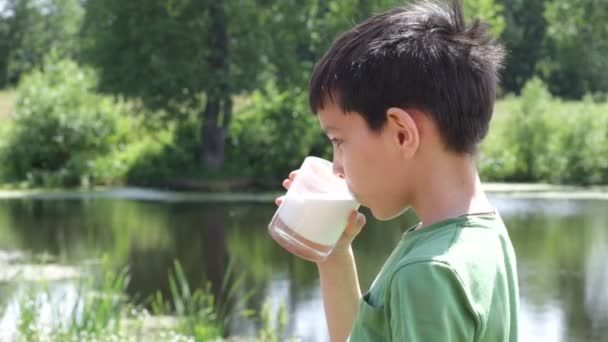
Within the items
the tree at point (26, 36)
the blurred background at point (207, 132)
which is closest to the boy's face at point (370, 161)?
the blurred background at point (207, 132)

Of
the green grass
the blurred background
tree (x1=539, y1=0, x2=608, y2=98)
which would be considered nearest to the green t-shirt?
the blurred background

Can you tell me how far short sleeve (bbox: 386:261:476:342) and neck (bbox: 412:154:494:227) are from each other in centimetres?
12

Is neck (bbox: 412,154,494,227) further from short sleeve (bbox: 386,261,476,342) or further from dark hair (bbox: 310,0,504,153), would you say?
short sleeve (bbox: 386,261,476,342)

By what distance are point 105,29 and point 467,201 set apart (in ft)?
43.4

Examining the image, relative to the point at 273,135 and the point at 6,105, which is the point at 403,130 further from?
the point at 6,105

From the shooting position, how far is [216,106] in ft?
46.2

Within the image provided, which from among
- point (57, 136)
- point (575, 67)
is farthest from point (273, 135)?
point (575, 67)

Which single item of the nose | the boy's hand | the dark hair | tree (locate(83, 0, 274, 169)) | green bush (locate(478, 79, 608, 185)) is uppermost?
the dark hair

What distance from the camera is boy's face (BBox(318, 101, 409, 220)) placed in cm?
97

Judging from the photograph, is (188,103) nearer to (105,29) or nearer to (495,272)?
(105,29)

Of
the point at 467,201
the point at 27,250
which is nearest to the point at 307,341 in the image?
the point at 27,250

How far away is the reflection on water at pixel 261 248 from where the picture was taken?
6.32 meters

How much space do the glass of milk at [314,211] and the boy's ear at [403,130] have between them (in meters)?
0.24

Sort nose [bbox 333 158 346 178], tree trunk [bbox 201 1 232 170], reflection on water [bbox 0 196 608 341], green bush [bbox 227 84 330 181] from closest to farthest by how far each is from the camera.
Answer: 1. nose [bbox 333 158 346 178]
2. reflection on water [bbox 0 196 608 341]
3. green bush [bbox 227 84 330 181]
4. tree trunk [bbox 201 1 232 170]
